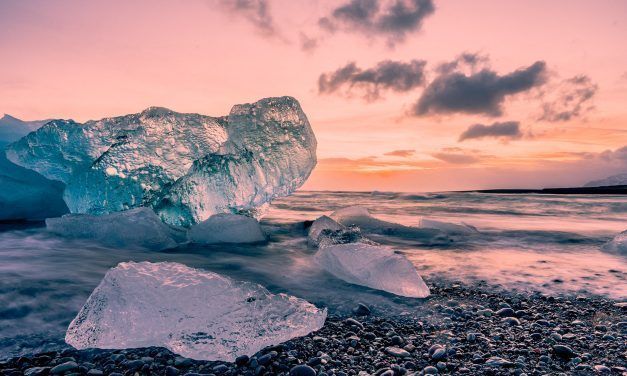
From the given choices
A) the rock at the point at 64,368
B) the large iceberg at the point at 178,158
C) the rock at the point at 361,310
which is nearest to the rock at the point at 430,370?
the rock at the point at 361,310

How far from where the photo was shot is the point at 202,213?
6281mm

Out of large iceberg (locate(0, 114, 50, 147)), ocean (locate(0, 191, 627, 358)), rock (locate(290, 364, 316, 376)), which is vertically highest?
large iceberg (locate(0, 114, 50, 147))

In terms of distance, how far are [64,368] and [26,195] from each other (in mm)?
6737

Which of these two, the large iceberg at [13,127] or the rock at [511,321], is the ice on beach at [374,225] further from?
the large iceberg at [13,127]

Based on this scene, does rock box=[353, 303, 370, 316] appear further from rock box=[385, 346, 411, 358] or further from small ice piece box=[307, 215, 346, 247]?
small ice piece box=[307, 215, 346, 247]

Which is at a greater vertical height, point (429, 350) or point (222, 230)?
point (222, 230)

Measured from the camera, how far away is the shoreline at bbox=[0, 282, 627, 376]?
197 centimetres

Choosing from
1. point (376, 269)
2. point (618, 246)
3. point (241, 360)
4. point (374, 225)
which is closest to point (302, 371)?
point (241, 360)

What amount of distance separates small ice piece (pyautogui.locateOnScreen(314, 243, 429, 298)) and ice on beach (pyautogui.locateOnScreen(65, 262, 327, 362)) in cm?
96

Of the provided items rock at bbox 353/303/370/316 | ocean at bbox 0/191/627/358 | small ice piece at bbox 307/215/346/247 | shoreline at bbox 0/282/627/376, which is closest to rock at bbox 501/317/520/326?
→ shoreline at bbox 0/282/627/376

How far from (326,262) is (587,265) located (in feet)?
9.25

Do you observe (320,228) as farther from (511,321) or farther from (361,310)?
(511,321)

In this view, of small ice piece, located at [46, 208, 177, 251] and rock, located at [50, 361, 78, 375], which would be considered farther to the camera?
small ice piece, located at [46, 208, 177, 251]

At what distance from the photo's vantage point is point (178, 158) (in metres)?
6.39
